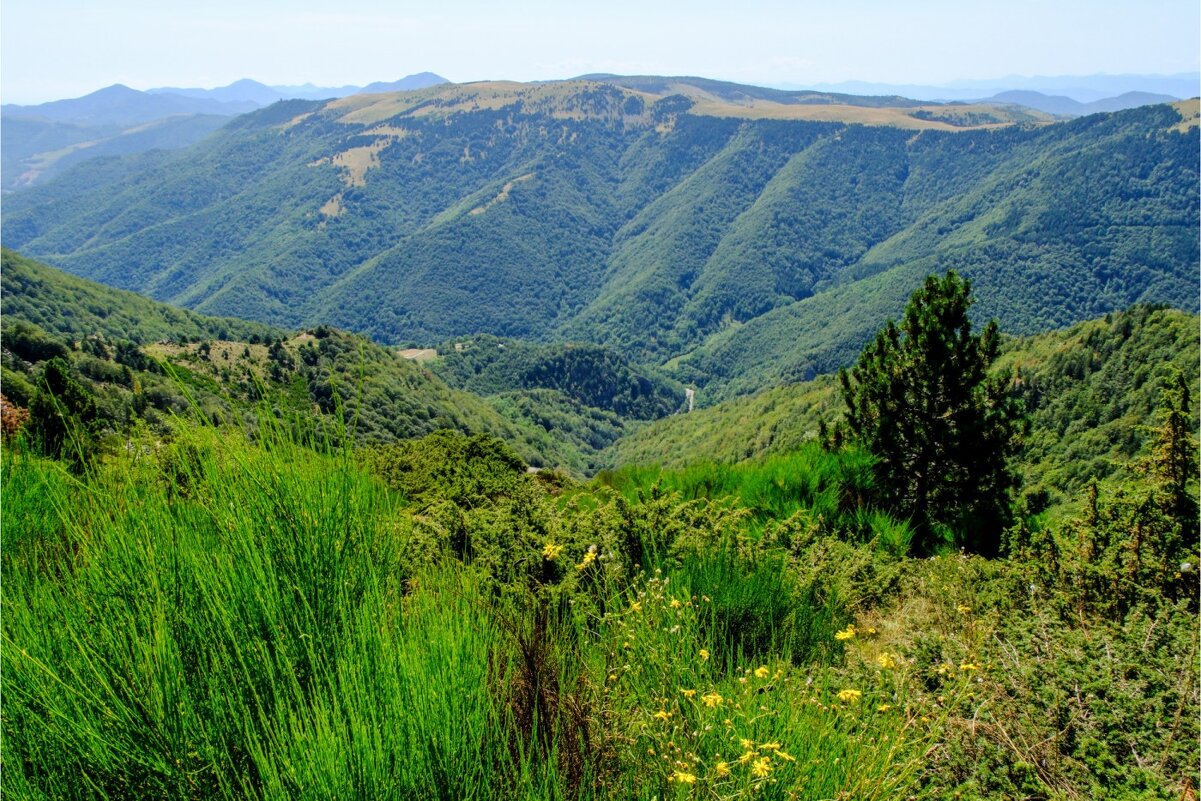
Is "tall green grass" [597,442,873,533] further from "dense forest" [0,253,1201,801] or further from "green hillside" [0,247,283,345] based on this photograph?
"green hillside" [0,247,283,345]

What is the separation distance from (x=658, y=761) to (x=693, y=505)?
352cm

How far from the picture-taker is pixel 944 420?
695cm

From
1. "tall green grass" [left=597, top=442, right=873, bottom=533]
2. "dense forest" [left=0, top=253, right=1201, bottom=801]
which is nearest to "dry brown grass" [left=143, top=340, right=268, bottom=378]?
"tall green grass" [left=597, top=442, right=873, bottom=533]

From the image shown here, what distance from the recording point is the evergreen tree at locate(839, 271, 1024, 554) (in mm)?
6883

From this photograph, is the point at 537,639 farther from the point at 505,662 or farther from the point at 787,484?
the point at 787,484

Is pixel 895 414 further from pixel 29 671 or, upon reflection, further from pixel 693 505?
pixel 29 671

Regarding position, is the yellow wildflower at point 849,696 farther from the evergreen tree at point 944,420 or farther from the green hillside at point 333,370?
the evergreen tree at point 944,420

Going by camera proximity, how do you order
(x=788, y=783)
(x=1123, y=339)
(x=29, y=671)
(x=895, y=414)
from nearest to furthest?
(x=29, y=671)
(x=788, y=783)
(x=895, y=414)
(x=1123, y=339)

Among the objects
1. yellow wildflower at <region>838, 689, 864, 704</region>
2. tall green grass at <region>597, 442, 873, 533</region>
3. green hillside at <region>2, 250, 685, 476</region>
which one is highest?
yellow wildflower at <region>838, 689, 864, 704</region>

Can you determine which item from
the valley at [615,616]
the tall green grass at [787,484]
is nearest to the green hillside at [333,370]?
the valley at [615,616]

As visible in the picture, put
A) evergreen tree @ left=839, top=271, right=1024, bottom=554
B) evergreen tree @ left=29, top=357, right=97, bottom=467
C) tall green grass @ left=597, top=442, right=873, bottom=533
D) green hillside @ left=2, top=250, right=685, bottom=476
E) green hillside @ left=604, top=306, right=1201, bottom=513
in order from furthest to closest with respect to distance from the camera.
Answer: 1. green hillside @ left=2, top=250, right=685, bottom=476
2. green hillside @ left=604, top=306, right=1201, bottom=513
3. evergreen tree @ left=839, top=271, right=1024, bottom=554
4. tall green grass @ left=597, top=442, right=873, bottom=533
5. evergreen tree @ left=29, top=357, right=97, bottom=467

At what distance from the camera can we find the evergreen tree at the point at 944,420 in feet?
22.6

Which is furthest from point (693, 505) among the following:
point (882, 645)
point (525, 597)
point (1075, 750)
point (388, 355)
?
point (388, 355)

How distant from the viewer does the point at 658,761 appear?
93.7 inches
